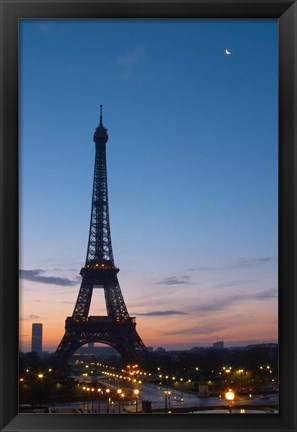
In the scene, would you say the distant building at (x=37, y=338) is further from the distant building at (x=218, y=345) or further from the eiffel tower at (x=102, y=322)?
the distant building at (x=218, y=345)

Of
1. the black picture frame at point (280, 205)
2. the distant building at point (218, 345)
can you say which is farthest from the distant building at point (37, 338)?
the black picture frame at point (280, 205)

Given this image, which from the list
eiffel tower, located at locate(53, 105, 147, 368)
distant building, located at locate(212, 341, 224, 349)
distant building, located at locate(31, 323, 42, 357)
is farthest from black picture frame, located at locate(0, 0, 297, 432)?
distant building, located at locate(212, 341, 224, 349)

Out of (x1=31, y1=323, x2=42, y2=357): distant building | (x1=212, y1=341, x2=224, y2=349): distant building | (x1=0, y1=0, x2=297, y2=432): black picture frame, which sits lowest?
(x1=212, y1=341, x2=224, y2=349): distant building

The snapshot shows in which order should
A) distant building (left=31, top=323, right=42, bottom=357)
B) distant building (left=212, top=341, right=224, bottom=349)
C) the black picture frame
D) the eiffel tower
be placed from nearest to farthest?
1. the black picture frame
2. distant building (left=31, top=323, right=42, bottom=357)
3. the eiffel tower
4. distant building (left=212, top=341, right=224, bottom=349)

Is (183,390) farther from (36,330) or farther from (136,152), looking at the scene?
(136,152)

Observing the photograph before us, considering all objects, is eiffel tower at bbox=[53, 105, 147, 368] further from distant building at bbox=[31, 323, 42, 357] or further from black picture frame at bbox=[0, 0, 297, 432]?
black picture frame at bbox=[0, 0, 297, 432]

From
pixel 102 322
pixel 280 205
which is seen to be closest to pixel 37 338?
pixel 102 322

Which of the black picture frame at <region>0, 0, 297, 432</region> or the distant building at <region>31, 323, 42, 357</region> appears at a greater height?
the black picture frame at <region>0, 0, 297, 432</region>

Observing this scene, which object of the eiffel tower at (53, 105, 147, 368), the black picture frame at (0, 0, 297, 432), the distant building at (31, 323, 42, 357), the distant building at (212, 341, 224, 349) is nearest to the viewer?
the black picture frame at (0, 0, 297, 432)

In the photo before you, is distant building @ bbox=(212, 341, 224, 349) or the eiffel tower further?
distant building @ bbox=(212, 341, 224, 349)

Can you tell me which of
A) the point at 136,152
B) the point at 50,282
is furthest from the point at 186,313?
the point at 136,152
